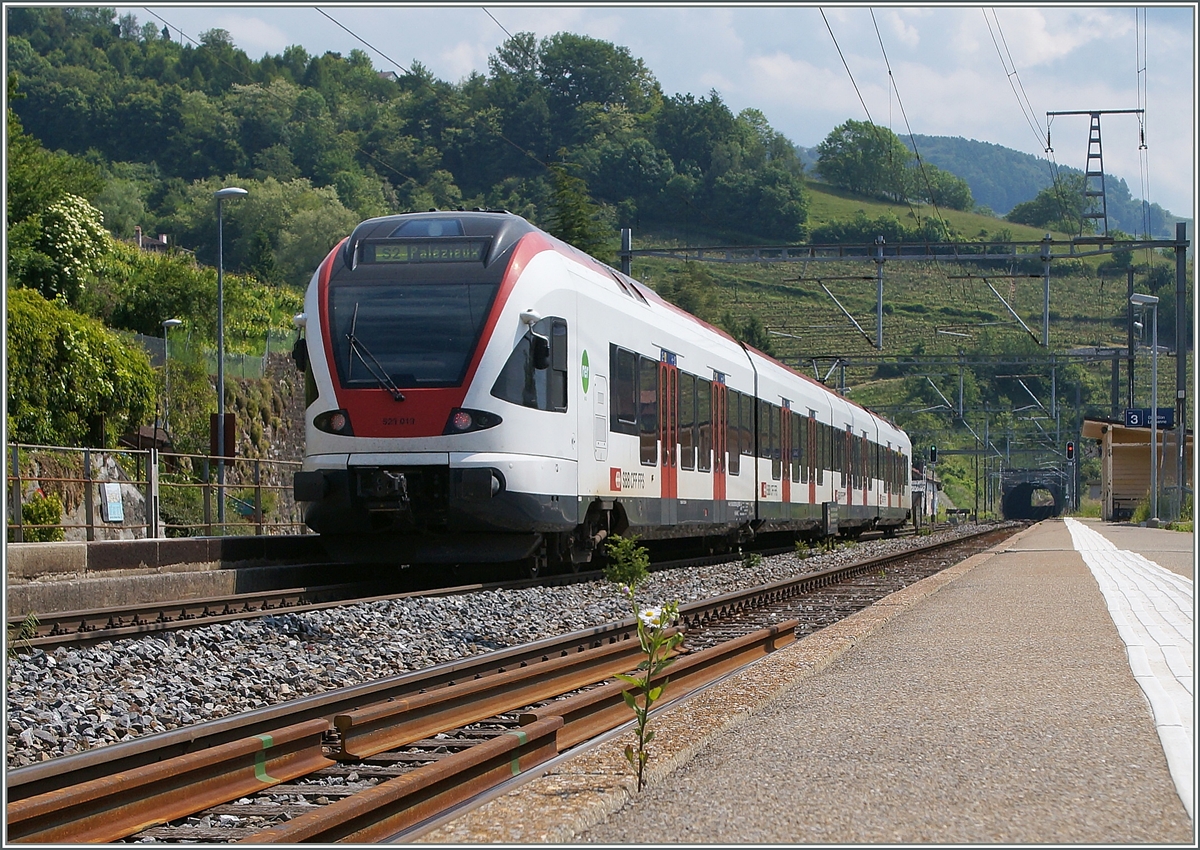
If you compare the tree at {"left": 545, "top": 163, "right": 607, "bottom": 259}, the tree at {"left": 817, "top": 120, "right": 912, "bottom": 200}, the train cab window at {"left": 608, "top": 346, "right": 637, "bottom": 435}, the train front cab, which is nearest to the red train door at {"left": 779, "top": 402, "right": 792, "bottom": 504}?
the train cab window at {"left": 608, "top": 346, "right": 637, "bottom": 435}

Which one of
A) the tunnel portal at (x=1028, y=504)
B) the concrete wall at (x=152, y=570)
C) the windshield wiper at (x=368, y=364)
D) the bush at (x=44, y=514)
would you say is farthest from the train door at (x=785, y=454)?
the tunnel portal at (x=1028, y=504)

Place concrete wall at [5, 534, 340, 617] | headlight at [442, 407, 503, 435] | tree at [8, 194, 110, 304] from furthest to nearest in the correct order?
tree at [8, 194, 110, 304], headlight at [442, 407, 503, 435], concrete wall at [5, 534, 340, 617]

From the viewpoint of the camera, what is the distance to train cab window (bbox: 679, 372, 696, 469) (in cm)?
1880

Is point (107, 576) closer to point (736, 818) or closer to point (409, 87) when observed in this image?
point (736, 818)

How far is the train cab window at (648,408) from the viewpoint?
17188 mm

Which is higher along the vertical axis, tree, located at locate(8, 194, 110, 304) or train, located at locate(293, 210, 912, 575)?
tree, located at locate(8, 194, 110, 304)

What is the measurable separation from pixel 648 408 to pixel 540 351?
11.4 feet

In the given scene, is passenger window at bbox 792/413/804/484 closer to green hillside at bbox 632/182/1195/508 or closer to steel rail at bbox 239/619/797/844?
steel rail at bbox 239/619/797/844

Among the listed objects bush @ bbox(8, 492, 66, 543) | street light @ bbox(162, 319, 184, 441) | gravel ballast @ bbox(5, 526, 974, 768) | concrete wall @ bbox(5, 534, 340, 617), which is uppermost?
street light @ bbox(162, 319, 184, 441)

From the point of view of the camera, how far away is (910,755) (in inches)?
243

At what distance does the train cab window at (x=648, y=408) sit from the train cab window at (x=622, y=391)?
18 centimetres

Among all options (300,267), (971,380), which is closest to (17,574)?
(971,380)

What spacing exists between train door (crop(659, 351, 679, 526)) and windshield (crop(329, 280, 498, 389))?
4.48 meters

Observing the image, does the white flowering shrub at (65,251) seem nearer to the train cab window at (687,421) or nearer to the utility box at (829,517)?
the utility box at (829,517)
